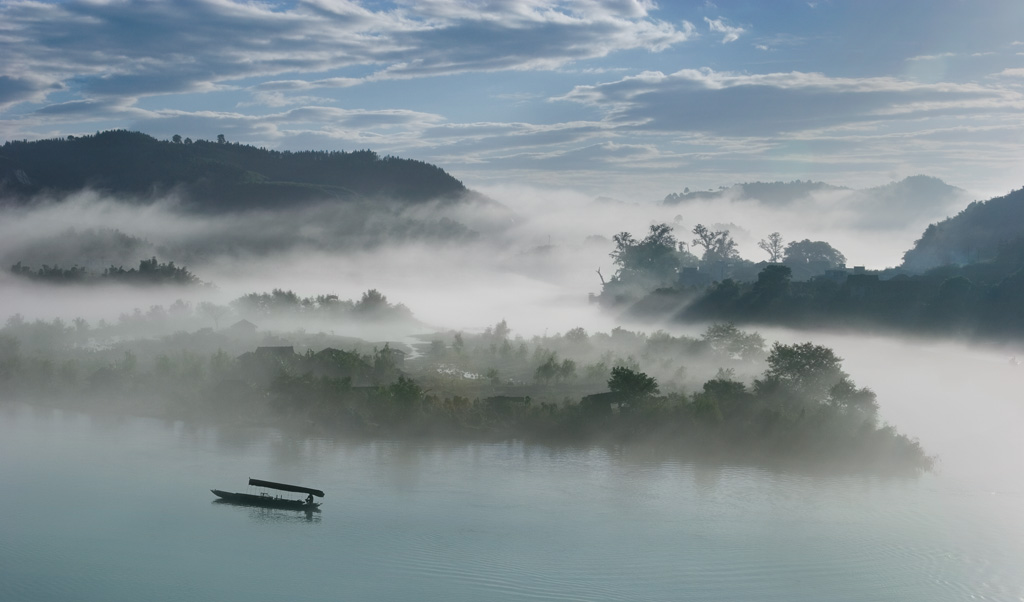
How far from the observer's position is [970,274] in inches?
3167

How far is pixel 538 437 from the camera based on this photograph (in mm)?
42969

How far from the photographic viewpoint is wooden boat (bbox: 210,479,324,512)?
31.4m

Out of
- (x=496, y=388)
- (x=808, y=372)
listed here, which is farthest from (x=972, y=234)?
(x=496, y=388)

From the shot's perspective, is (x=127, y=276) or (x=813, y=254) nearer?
(x=127, y=276)

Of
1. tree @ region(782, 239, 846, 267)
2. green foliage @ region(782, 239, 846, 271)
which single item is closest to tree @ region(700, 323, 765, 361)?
green foliage @ region(782, 239, 846, 271)

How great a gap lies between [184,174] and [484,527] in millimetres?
114700

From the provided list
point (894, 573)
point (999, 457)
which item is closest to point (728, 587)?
point (894, 573)

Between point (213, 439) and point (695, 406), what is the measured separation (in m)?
21.0

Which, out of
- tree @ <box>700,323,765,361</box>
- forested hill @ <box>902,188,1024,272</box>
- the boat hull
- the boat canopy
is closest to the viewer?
the boat hull

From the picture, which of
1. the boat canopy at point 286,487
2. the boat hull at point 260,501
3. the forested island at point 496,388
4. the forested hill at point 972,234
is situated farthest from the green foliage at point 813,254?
the boat hull at point 260,501

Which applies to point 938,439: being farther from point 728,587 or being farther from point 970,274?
point 970,274

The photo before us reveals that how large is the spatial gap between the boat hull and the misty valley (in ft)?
1.94

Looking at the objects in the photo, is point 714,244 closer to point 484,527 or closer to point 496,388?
point 496,388

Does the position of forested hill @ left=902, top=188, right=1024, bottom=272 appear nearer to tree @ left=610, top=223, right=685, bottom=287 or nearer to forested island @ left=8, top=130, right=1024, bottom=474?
forested island @ left=8, top=130, right=1024, bottom=474
